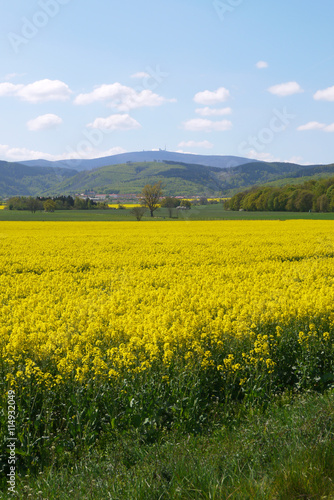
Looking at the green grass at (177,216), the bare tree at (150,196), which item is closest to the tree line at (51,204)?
the green grass at (177,216)

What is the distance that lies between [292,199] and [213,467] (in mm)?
96340

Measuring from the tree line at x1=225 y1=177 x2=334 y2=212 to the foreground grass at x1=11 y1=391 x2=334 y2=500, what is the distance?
89222 millimetres

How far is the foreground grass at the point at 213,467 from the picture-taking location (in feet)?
11.3

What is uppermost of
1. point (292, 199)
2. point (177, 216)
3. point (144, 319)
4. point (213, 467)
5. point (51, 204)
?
point (292, 199)

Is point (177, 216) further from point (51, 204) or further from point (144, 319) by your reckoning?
point (144, 319)

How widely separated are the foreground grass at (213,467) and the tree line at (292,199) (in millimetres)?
89222

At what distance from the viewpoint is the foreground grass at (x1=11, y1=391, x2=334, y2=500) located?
136 inches

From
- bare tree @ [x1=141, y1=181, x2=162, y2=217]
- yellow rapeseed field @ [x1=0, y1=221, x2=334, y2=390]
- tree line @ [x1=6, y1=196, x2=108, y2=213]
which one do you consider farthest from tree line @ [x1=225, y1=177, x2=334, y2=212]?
yellow rapeseed field @ [x1=0, y1=221, x2=334, y2=390]

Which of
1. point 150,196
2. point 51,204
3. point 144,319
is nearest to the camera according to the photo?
point 144,319

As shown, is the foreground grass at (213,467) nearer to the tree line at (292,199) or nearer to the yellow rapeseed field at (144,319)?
the yellow rapeseed field at (144,319)

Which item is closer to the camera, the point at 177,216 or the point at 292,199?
the point at 177,216

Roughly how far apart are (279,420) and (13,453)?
3.09 metres

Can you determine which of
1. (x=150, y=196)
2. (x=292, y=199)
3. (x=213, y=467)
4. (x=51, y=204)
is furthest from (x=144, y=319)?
(x=51, y=204)

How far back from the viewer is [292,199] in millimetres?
94438
